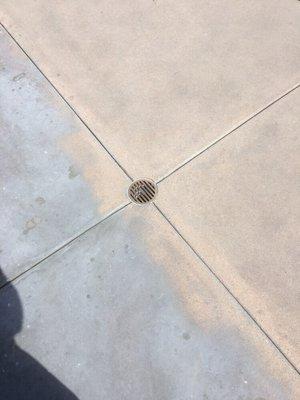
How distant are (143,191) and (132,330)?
3.29 feet

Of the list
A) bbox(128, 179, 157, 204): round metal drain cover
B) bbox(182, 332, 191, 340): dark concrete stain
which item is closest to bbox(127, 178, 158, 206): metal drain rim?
bbox(128, 179, 157, 204): round metal drain cover

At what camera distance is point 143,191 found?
10.5ft

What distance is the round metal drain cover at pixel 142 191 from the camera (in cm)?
318

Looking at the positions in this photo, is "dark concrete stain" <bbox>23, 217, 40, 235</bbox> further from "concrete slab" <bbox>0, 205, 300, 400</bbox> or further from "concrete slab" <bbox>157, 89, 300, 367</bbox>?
"concrete slab" <bbox>157, 89, 300, 367</bbox>

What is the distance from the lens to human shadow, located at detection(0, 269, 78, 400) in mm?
2576

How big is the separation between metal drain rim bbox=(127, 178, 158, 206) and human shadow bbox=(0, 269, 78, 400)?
1.09 meters

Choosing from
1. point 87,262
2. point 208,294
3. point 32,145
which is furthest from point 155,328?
point 32,145

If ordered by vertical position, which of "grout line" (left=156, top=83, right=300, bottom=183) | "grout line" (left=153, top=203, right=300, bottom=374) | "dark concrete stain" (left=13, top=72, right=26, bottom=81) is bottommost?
"grout line" (left=153, top=203, right=300, bottom=374)

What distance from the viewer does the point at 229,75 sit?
370cm

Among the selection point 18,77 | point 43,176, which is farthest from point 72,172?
point 18,77

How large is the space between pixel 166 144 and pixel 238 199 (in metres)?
0.71

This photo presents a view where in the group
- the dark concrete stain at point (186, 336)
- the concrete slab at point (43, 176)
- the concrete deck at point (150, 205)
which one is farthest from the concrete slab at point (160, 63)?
the dark concrete stain at point (186, 336)

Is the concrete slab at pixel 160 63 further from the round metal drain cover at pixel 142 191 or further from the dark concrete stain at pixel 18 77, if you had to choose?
the dark concrete stain at pixel 18 77

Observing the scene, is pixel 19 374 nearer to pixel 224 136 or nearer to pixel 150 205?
pixel 150 205
